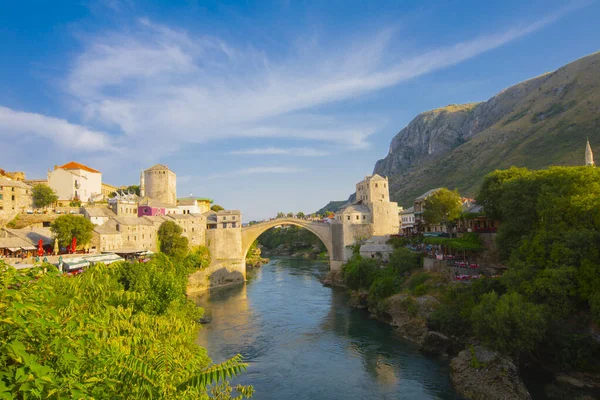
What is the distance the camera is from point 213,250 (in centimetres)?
5244

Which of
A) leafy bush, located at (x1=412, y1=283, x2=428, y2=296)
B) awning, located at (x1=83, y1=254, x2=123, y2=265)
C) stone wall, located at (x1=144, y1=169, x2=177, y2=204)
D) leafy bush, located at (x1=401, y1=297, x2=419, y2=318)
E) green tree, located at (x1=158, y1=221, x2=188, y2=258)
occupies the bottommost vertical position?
leafy bush, located at (x1=401, y1=297, x2=419, y2=318)

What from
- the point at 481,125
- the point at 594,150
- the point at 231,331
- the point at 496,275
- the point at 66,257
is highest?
the point at 481,125

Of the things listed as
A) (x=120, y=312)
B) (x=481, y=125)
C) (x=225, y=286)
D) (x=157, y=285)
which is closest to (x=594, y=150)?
(x=225, y=286)

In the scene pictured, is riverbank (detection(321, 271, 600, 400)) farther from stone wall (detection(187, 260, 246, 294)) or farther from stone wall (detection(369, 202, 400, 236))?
stone wall (detection(187, 260, 246, 294))

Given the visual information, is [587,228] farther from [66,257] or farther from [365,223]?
[66,257]

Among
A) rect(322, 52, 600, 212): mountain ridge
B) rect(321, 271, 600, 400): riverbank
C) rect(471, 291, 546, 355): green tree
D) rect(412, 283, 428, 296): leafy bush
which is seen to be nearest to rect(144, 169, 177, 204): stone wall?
rect(412, 283, 428, 296): leafy bush

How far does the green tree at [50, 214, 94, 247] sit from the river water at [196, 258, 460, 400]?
12.7 metres

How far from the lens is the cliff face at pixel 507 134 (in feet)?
246

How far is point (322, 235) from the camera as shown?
178ft

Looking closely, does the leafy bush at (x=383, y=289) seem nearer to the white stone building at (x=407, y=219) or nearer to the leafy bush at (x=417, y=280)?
the leafy bush at (x=417, y=280)

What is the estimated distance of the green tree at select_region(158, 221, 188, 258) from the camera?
46250mm

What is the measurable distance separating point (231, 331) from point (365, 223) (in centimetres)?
2609

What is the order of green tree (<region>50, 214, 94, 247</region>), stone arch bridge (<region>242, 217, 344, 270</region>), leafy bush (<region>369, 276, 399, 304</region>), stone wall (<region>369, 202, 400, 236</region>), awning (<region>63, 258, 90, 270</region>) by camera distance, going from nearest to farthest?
awning (<region>63, 258, 90, 270</region>)
leafy bush (<region>369, 276, 399, 304</region>)
green tree (<region>50, 214, 94, 247</region>)
stone wall (<region>369, 202, 400, 236</region>)
stone arch bridge (<region>242, 217, 344, 270</region>)

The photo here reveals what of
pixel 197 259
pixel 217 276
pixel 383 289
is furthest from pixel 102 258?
pixel 383 289
